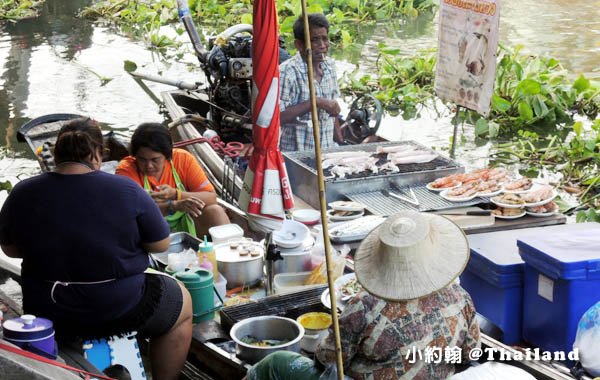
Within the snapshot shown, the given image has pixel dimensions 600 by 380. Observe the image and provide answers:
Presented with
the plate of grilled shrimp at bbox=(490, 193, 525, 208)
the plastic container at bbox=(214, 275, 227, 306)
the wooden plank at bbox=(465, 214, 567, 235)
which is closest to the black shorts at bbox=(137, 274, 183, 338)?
the plastic container at bbox=(214, 275, 227, 306)

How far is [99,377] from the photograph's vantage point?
11.7 ft

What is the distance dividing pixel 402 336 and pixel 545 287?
1282 mm

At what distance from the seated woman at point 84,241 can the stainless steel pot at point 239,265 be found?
0.80 m

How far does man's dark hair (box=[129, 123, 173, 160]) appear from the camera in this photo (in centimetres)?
494

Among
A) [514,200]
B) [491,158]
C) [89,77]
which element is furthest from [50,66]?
[514,200]

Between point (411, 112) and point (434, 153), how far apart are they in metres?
4.75

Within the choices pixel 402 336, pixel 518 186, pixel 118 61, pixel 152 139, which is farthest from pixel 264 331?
pixel 118 61

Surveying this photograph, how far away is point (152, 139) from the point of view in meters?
4.94

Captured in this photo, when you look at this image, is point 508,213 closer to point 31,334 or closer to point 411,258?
point 411,258

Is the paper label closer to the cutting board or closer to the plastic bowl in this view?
the plastic bowl

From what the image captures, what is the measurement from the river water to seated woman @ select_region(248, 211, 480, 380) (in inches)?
243

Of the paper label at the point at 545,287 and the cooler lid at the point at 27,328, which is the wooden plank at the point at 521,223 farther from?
the cooler lid at the point at 27,328

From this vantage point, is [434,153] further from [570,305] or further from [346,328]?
[346,328]

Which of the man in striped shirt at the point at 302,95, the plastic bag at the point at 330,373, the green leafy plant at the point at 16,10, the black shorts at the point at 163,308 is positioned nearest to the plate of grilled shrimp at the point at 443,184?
the man in striped shirt at the point at 302,95
